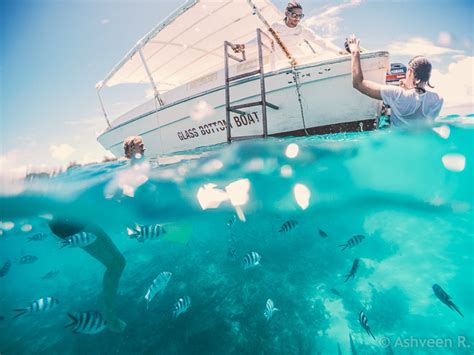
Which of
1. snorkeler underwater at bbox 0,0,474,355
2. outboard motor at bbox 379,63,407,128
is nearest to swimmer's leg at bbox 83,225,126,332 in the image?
snorkeler underwater at bbox 0,0,474,355

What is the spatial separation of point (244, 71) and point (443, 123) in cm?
556

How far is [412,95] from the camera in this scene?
11.5 feet

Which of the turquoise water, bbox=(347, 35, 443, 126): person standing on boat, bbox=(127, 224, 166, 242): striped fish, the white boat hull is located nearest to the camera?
bbox=(347, 35, 443, 126): person standing on boat

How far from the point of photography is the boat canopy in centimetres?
739

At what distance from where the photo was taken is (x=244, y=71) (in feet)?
22.7

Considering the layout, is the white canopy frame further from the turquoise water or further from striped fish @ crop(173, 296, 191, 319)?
striped fish @ crop(173, 296, 191, 319)

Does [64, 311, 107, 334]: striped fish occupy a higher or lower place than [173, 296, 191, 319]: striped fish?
higher

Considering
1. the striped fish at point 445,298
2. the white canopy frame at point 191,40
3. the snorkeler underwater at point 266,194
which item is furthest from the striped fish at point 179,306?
the white canopy frame at point 191,40

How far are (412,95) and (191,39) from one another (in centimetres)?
830

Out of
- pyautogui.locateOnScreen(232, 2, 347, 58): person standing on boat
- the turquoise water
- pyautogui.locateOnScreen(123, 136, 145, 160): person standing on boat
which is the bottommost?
the turquoise water

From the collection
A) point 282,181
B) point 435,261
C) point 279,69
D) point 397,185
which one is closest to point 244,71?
point 279,69

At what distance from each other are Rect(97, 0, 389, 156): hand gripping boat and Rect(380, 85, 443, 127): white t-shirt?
2122mm

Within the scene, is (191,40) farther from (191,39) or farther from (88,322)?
(88,322)

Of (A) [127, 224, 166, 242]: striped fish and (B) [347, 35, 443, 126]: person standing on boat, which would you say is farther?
(A) [127, 224, 166, 242]: striped fish
